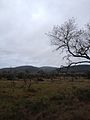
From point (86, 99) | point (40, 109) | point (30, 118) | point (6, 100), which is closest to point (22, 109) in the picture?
point (40, 109)

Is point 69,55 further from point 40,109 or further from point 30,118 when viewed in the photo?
point 30,118

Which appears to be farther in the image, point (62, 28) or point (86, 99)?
point (62, 28)

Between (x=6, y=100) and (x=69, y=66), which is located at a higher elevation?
(x=69, y=66)

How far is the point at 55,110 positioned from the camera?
24.0m

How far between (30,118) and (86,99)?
439 inches

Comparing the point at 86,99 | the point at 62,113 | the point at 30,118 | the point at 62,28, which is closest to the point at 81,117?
the point at 62,113

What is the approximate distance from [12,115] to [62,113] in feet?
13.1

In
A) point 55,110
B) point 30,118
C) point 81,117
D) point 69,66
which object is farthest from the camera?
point 69,66

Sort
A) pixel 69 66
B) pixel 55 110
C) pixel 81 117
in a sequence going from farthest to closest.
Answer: pixel 69 66 < pixel 55 110 < pixel 81 117

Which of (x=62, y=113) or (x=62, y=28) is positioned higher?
(x=62, y=28)

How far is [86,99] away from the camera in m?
31.2

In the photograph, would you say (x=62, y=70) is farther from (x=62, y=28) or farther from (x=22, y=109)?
(x=22, y=109)

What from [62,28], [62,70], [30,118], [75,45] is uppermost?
[62,28]

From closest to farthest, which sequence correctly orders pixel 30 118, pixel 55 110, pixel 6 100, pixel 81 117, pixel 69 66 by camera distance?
pixel 81 117 → pixel 30 118 → pixel 55 110 → pixel 6 100 → pixel 69 66
